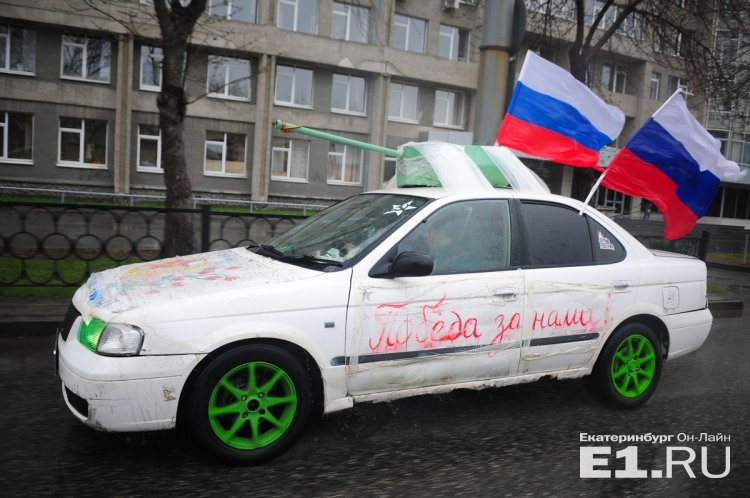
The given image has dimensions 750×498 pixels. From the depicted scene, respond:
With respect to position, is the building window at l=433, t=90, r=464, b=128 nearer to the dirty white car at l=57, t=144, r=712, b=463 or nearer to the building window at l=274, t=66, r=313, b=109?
the building window at l=274, t=66, r=313, b=109

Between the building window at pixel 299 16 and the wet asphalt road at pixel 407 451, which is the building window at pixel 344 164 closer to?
the building window at pixel 299 16

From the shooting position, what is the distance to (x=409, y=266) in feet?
12.3

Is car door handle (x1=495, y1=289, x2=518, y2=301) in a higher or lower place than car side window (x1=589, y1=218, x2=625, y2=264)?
lower

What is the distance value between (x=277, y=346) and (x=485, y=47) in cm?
468

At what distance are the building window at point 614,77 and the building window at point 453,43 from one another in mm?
11240

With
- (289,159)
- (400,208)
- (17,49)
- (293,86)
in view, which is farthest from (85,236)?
(293,86)

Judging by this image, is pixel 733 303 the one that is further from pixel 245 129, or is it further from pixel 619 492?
Answer: pixel 245 129

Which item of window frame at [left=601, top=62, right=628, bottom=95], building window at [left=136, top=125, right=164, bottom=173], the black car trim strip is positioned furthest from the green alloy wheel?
window frame at [left=601, top=62, right=628, bottom=95]

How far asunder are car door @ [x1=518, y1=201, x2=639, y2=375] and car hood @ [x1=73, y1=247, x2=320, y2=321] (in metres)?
1.67

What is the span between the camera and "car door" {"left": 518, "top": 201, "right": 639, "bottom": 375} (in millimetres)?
4367

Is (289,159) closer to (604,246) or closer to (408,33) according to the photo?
(408,33)

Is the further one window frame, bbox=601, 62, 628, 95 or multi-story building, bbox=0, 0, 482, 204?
window frame, bbox=601, 62, 628, 95

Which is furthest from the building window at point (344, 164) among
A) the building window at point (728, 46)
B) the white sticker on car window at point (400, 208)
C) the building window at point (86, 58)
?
the white sticker on car window at point (400, 208)

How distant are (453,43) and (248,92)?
11.1m
